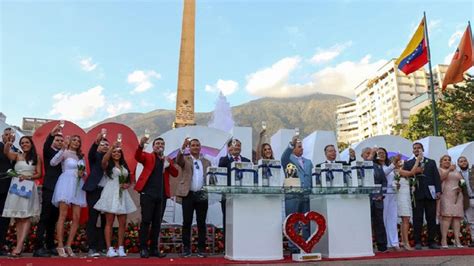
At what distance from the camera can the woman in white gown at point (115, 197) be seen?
206 inches

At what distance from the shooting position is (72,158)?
17.8ft

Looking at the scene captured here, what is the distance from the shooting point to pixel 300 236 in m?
4.64

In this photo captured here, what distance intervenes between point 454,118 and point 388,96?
59.9 meters

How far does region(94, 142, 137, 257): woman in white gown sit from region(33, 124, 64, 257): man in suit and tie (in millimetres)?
635

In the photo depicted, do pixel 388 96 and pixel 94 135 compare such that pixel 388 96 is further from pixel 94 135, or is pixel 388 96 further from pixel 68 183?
pixel 68 183

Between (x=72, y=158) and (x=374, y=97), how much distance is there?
9426 centimetres

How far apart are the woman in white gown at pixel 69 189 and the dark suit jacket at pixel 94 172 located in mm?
141

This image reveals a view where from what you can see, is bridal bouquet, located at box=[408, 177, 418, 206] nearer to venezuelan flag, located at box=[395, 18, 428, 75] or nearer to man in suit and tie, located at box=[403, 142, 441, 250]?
man in suit and tie, located at box=[403, 142, 441, 250]

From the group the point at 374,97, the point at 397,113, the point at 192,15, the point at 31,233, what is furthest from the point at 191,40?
the point at 374,97

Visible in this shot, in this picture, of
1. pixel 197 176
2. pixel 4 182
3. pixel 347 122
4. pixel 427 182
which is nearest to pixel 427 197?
pixel 427 182

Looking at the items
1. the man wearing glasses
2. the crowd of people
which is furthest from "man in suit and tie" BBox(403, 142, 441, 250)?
the man wearing glasses

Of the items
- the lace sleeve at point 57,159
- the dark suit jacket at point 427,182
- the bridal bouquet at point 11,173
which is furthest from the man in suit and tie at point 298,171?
the bridal bouquet at point 11,173

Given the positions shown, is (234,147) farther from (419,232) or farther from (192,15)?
(192,15)

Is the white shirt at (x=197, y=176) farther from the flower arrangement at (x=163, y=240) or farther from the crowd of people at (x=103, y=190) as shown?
the flower arrangement at (x=163, y=240)
